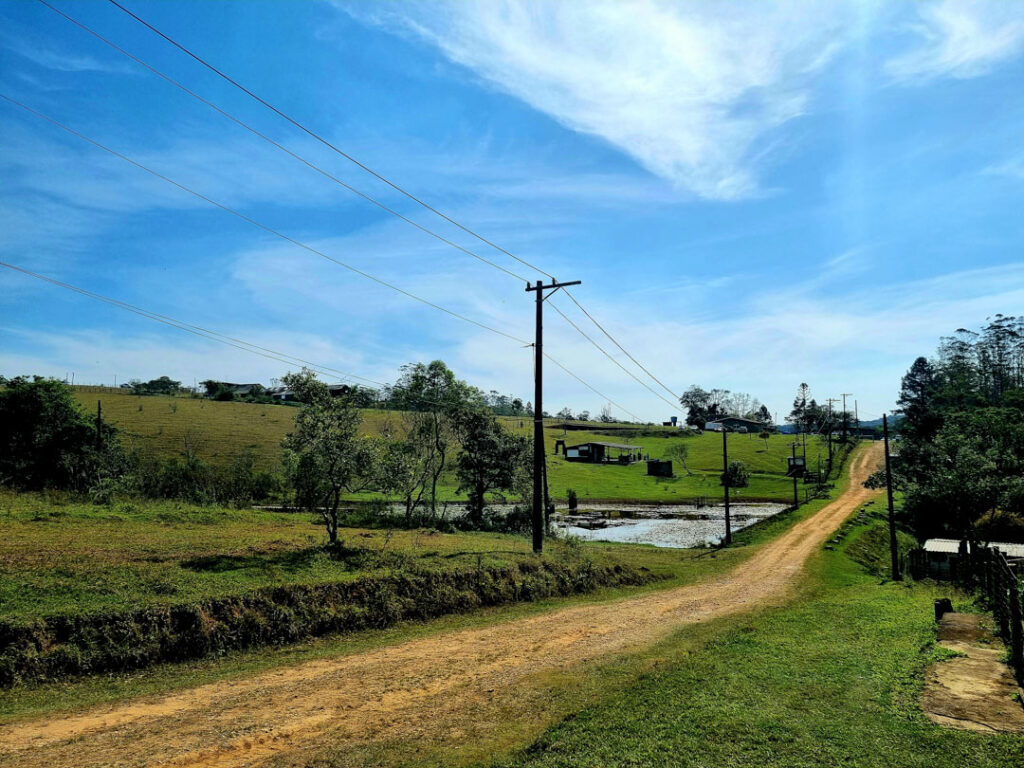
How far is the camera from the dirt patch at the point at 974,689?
33.1 ft

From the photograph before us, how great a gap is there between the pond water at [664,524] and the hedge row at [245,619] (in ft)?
82.9

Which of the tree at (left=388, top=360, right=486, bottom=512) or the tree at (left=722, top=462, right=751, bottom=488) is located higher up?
the tree at (left=388, top=360, right=486, bottom=512)

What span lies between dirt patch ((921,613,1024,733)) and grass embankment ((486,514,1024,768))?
0.33 meters

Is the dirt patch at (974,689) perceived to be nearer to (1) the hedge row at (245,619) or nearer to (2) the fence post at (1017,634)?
(2) the fence post at (1017,634)

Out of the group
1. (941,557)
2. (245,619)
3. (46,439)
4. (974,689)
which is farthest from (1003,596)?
(46,439)

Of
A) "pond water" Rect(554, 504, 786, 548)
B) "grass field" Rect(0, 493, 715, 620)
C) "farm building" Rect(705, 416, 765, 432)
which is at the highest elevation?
"farm building" Rect(705, 416, 765, 432)

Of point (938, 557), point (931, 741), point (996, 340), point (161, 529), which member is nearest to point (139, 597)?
point (161, 529)

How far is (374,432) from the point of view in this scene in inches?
3455

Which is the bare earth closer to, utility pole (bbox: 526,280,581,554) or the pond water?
utility pole (bbox: 526,280,581,554)

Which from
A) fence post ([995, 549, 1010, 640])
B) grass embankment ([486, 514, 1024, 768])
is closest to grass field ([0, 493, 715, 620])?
grass embankment ([486, 514, 1024, 768])

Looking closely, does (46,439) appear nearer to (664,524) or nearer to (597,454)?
(664,524)

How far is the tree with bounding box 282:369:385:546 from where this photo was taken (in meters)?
23.1

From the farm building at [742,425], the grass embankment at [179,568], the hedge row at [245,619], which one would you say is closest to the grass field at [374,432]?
the grass embankment at [179,568]

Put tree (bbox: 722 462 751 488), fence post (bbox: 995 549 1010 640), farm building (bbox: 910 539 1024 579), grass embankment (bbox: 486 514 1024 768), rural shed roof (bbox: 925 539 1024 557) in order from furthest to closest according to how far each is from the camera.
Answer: tree (bbox: 722 462 751 488)
farm building (bbox: 910 539 1024 579)
rural shed roof (bbox: 925 539 1024 557)
fence post (bbox: 995 549 1010 640)
grass embankment (bbox: 486 514 1024 768)
